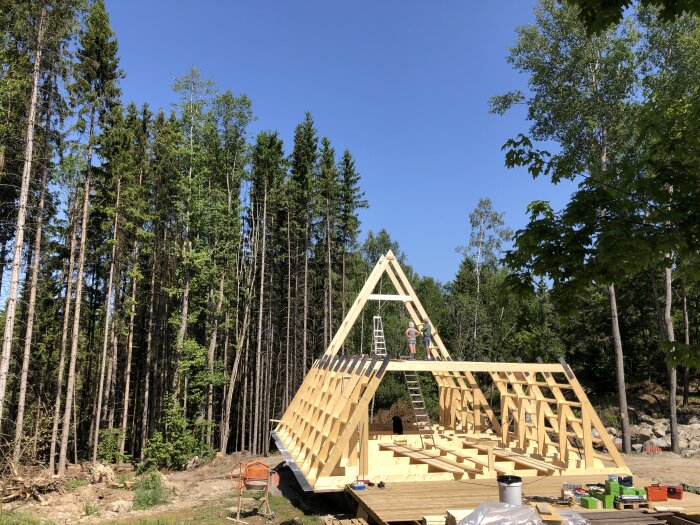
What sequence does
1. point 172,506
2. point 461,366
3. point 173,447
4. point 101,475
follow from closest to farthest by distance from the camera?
point 461,366, point 172,506, point 101,475, point 173,447

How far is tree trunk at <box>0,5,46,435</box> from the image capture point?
10320 mm

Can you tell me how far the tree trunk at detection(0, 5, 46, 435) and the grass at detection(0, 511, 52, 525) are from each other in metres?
1.89

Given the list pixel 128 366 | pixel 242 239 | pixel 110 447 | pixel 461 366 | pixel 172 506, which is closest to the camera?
pixel 461 366

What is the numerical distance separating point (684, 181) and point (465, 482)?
288 inches

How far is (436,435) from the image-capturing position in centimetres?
1510

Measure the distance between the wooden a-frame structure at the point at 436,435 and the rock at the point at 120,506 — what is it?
381cm

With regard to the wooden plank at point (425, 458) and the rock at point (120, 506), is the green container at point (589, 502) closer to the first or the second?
the wooden plank at point (425, 458)

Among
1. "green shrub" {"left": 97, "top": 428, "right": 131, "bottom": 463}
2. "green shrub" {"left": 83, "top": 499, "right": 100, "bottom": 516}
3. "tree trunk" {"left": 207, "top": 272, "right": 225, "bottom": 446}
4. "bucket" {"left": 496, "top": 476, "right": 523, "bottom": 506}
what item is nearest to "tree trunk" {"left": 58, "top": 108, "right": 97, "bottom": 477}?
"green shrub" {"left": 83, "top": 499, "right": 100, "bottom": 516}

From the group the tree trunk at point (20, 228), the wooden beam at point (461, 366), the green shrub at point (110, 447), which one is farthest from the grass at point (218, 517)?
the green shrub at point (110, 447)

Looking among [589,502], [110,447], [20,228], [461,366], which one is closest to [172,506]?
[20,228]

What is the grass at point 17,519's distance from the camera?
8.74 meters

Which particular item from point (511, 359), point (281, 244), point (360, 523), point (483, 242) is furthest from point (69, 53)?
point (511, 359)

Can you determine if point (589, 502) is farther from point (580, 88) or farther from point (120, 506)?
point (580, 88)

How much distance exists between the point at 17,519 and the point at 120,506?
2.67 metres
